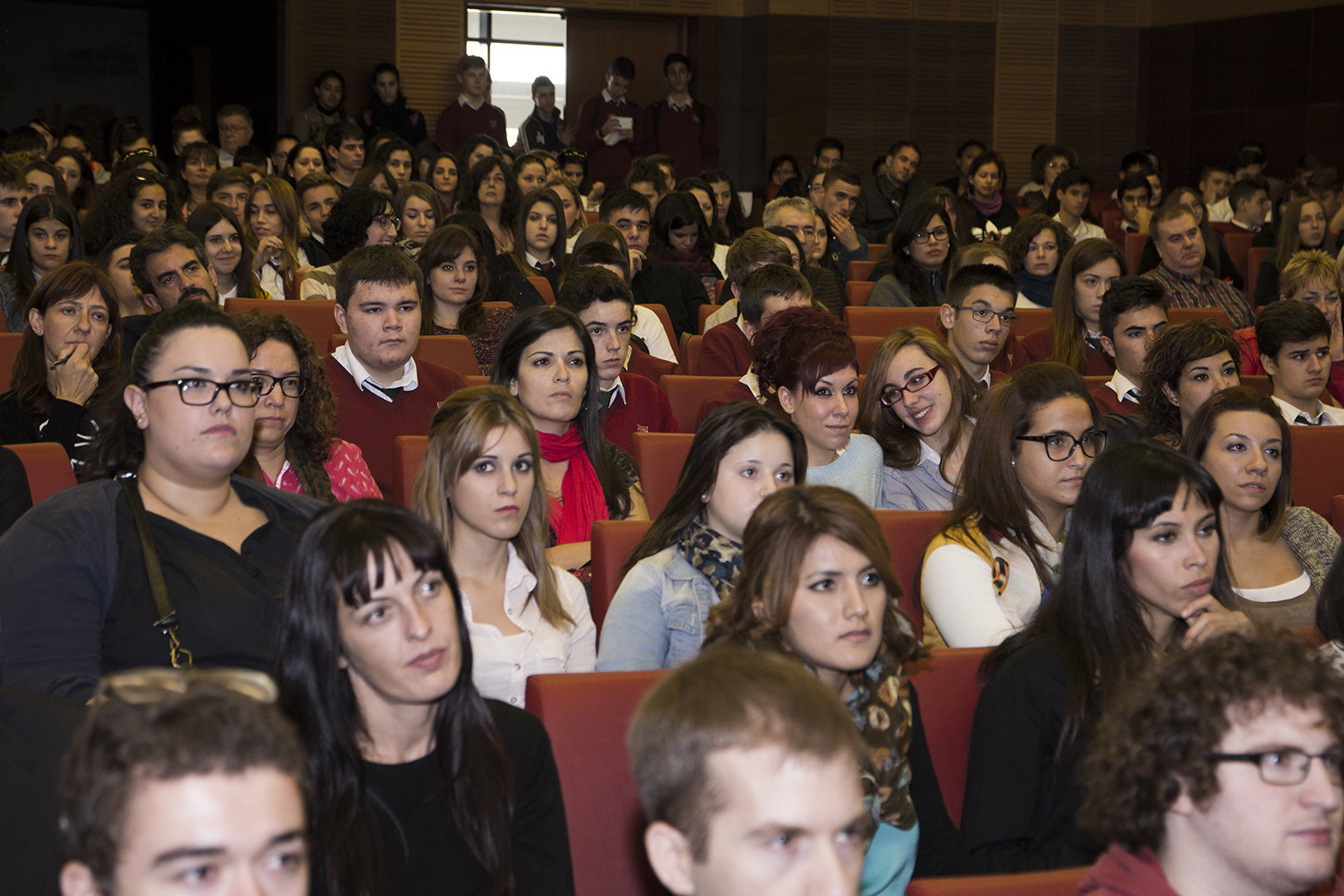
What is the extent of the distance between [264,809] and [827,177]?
6474 millimetres

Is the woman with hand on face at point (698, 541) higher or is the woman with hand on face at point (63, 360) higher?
the woman with hand on face at point (63, 360)

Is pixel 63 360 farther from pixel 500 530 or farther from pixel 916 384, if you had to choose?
pixel 916 384

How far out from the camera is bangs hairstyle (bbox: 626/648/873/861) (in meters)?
1.23

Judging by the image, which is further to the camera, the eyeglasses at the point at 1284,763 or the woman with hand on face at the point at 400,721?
the woman with hand on face at the point at 400,721

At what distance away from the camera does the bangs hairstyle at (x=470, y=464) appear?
7.88 ft

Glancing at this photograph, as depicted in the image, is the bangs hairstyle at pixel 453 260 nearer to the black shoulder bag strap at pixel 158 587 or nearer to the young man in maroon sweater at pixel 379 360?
the young man in maroon sweater at pixel 379 360

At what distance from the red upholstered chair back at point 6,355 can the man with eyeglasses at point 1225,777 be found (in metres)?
3.39

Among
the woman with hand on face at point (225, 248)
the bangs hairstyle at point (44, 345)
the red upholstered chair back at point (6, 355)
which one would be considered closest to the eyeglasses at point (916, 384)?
the bangs hairstyle at point (44, 345)

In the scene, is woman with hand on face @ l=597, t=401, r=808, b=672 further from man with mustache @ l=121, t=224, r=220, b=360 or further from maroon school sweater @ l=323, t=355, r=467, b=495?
man with mustache @ l=121, t=224, r=220, b=360

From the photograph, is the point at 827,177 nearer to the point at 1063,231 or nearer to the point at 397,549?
the point at 1063,231

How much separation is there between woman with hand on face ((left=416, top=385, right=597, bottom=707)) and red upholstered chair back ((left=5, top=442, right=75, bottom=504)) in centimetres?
90

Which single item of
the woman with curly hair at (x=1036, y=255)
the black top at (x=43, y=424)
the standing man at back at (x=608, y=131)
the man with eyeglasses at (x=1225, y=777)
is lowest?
the man with eyeglasses at (x=1225, y=777)

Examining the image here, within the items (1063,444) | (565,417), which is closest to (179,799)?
(1063,444)

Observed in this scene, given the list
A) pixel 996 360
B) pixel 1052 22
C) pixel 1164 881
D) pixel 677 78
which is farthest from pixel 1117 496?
pixel 1052 22
